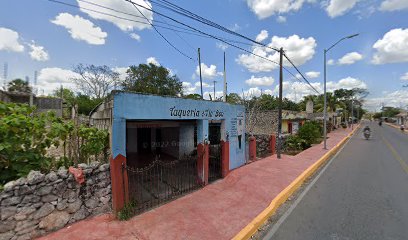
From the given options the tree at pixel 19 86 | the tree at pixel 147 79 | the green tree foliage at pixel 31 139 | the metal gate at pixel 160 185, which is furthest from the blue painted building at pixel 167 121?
the tree at pixel 19 86

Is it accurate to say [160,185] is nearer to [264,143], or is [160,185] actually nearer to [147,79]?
[264,143]

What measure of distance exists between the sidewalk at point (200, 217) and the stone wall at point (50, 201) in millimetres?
264

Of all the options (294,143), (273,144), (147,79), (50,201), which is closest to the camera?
(50,201)

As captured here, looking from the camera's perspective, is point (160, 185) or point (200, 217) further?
point (160, 185)

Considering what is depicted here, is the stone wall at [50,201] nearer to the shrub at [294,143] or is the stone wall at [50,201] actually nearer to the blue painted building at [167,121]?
the blue painted building at [167,121]

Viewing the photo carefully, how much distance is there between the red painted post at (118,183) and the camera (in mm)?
5445

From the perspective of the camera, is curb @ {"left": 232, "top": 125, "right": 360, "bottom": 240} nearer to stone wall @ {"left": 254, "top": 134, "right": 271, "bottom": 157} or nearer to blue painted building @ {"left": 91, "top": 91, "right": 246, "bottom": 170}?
blue painted building @ {"left": 91, "top": 91, "right": 246, "bottom": 170}

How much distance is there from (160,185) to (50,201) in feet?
12.1

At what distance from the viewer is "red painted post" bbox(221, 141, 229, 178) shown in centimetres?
917

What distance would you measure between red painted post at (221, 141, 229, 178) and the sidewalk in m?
0.59

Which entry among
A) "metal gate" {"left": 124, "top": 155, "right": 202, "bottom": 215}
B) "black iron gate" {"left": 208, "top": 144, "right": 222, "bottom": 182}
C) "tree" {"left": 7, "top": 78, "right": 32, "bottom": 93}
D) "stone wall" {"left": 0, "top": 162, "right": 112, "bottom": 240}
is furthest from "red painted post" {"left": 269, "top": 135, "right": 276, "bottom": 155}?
"tree" {"left": 7, "top": 78, "right": 32, "bottom": 93}

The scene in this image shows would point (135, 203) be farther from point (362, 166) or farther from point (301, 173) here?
point (362, 166)

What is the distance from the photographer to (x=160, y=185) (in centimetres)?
792

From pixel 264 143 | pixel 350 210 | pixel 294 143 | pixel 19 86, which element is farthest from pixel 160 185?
pixel 19 86
